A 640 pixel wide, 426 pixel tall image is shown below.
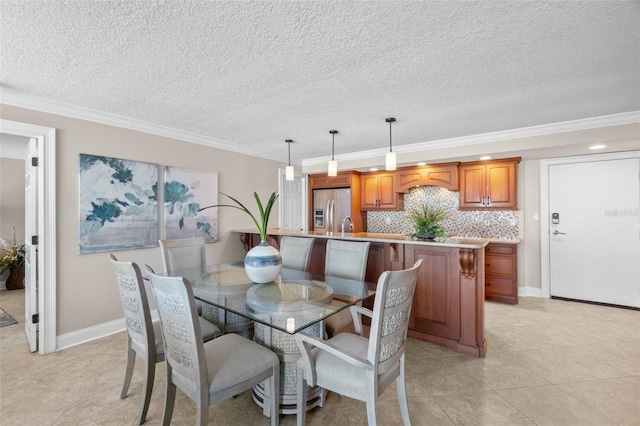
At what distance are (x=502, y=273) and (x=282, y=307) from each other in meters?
3.66

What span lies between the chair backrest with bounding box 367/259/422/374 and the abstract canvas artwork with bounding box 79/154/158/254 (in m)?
2.99

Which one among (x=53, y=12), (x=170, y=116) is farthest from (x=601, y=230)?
(x=53, y=12)

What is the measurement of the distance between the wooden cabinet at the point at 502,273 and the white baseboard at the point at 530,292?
0.63 m

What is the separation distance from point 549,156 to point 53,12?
210 inches

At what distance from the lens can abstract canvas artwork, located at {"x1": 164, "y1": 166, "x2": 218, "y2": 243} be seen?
3.56 meters

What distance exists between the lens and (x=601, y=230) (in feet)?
13.0

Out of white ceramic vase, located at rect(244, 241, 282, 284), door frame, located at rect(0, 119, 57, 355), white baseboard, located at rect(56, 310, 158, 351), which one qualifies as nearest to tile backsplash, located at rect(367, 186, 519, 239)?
white ceramic vase, located at rect(244, 241, 282, 284)

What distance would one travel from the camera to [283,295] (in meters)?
2.00

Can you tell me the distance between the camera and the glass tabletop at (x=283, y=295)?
1.64 metres

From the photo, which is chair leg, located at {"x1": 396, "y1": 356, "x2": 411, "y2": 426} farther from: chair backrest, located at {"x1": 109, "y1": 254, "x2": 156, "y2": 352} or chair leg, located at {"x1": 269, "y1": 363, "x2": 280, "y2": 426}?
chair backrest, located at {"x1": 109, "y1": 254, "x2": 156, "y2": 352}

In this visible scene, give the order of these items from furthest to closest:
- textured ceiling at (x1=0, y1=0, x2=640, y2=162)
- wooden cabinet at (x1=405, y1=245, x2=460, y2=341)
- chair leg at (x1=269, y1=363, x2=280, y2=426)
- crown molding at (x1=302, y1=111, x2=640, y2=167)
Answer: crown molding at (x1=302, y1=111, x2=640, y2=167)
wooden cabinet at (x1=405, y1=245, x2=460, y2=341)
chair leg at (x1=269, y1=363, x2=280, y2=426)
textured ceiling at (x1=0, y1=0, x2=640, y2=162)

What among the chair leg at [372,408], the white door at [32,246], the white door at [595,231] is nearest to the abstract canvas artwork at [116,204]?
the white door at [32,246]

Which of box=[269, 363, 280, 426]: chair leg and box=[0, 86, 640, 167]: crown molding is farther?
box=[0, 86, 640, 167]: crown molding

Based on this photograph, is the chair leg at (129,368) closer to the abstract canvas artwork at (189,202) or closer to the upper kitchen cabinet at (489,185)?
the abstract canvas artwork at (189,202)
